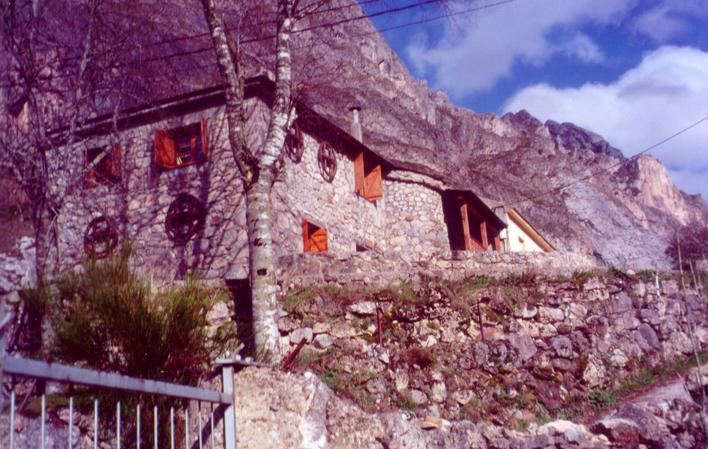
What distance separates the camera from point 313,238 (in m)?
13.3

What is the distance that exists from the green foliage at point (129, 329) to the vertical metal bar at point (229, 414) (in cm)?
24

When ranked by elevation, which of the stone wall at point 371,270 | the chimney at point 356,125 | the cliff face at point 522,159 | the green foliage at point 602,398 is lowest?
the green foliage at point 602,398

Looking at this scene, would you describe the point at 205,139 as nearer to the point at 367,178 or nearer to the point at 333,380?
the point at 367,178

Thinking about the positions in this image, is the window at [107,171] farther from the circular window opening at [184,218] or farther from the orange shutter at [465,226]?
the orange shutter at [465,226]

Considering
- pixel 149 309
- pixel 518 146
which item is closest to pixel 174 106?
→ pixel 149 309

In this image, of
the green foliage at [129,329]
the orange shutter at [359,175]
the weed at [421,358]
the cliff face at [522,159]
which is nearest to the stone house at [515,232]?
the cliff face at [522,159]

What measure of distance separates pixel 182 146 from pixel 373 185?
598 centimetres

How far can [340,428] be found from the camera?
4707 millimetres

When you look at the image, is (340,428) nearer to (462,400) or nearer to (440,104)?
(462,400)

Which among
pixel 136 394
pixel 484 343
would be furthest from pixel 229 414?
pixel 484 343

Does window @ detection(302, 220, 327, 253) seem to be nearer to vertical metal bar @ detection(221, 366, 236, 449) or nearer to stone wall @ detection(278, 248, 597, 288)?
stone wall @ detection(278, 248, 597, 288)

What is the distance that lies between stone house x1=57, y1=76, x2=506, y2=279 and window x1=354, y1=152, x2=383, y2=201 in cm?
96

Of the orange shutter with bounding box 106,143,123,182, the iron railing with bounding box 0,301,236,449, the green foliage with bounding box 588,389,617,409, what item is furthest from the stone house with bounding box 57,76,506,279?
the iron railing with bounding box 0,301,236,449

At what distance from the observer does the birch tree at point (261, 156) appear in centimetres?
798
